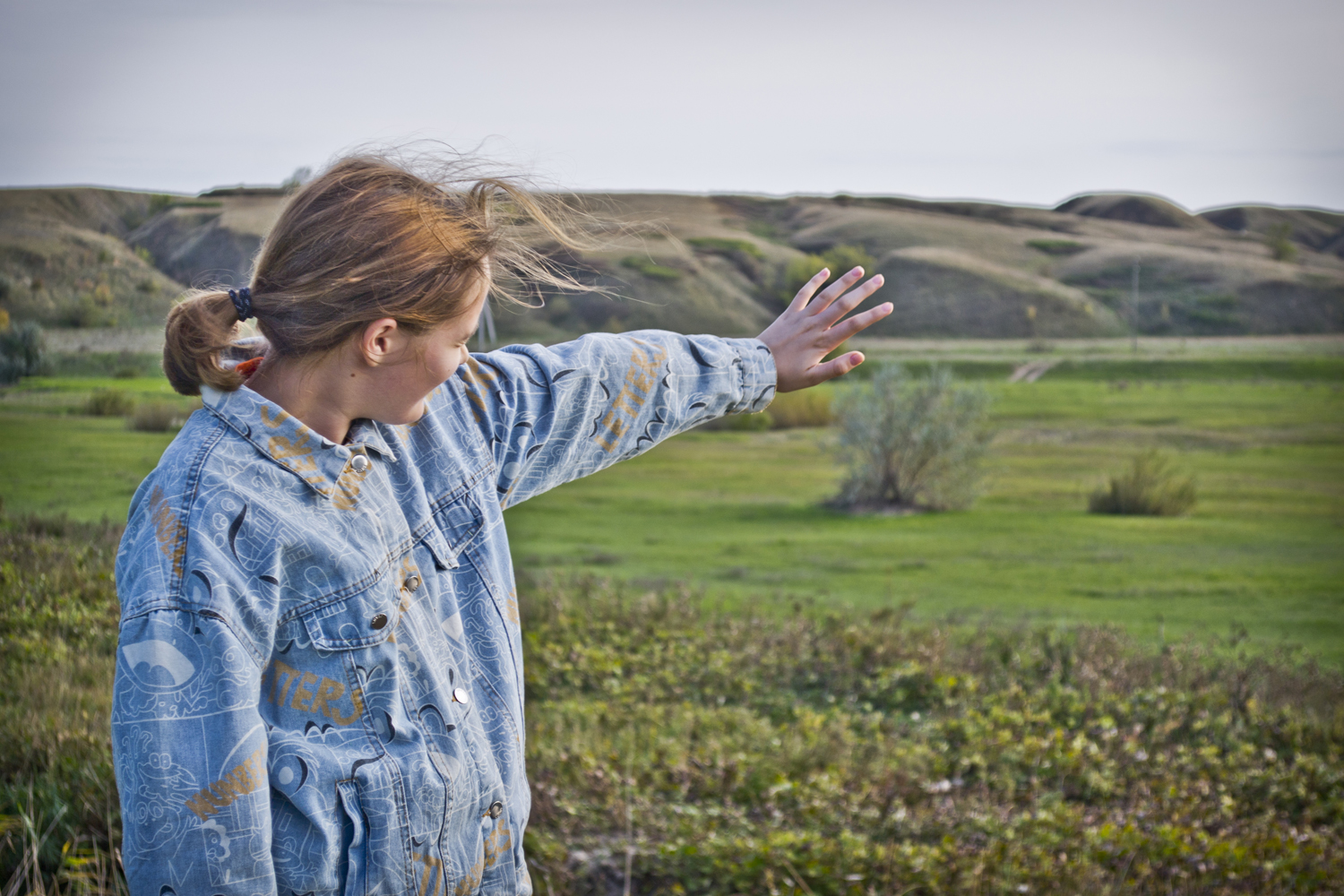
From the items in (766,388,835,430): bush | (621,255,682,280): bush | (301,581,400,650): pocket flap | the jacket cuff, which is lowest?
(766,388,835,430): bush

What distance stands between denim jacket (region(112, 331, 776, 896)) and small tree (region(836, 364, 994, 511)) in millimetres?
7168

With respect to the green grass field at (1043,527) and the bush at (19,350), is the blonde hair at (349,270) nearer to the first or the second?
the bush at (19,350)

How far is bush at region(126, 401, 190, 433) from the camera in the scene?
530 cm

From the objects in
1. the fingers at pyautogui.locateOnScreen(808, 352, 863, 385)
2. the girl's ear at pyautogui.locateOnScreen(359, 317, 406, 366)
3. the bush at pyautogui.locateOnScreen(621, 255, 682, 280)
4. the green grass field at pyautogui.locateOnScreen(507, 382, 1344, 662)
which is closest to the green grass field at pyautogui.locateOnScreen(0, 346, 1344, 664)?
the green grass field at pyautogui.locateOnScreen(507, 382, 1344, 662)

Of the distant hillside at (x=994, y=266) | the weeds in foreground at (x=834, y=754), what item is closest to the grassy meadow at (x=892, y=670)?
the weeds in foreground at (x=834, y=754)

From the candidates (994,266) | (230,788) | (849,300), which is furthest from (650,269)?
(230,788)

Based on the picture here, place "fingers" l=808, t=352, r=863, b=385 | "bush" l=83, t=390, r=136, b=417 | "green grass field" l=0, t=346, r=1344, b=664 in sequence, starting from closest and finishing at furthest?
1. "fingers" l=808, t=352, r=863, b=385
2. "bush" l=83, t=390, r=136, b=417
3. "green grass field" l=0, t=346, r=1344, b=664

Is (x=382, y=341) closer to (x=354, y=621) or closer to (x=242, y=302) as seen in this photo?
Answer: (x=242, y=302)

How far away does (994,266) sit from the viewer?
10.1m

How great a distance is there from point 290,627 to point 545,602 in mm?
4609

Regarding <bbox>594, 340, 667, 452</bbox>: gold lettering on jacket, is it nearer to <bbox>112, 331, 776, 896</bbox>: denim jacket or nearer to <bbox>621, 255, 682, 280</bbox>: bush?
<bbox>112, 331, 776, 896</bbox>: denim jacket

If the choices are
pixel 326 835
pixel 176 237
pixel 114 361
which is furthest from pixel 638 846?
pixel 176 237

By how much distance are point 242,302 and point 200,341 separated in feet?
0.22

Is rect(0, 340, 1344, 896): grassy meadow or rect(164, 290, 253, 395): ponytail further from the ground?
rect(164, 290, 253, 395): ponytail
